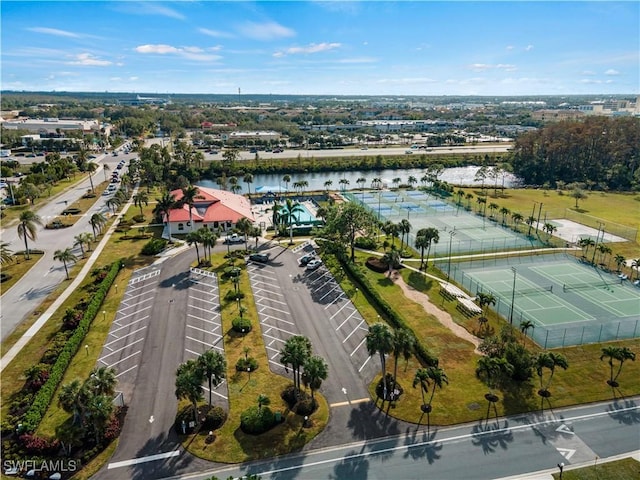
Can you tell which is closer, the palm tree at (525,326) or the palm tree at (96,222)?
the palm tree at (525,326)

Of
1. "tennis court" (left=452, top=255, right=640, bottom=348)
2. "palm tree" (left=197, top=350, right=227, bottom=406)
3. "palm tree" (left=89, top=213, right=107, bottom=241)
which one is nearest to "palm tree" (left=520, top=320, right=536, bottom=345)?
"tennis court" (left=452, top=255, right=640, bottom=348)

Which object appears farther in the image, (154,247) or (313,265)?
(154,247)

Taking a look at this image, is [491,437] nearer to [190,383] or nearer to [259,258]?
[190,383]

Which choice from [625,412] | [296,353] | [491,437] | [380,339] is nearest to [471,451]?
[491,437]

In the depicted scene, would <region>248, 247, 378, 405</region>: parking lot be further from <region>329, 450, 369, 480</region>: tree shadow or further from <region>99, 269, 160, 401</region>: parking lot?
<region>99, 269, 160, 401</region>: parking lot

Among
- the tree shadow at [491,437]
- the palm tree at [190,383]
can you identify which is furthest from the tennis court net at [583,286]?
the palm tree at [190,383]

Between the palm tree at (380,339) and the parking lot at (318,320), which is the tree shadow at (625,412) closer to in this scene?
the palm tree at (380,339)

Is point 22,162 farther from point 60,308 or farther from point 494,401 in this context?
point 494,401
